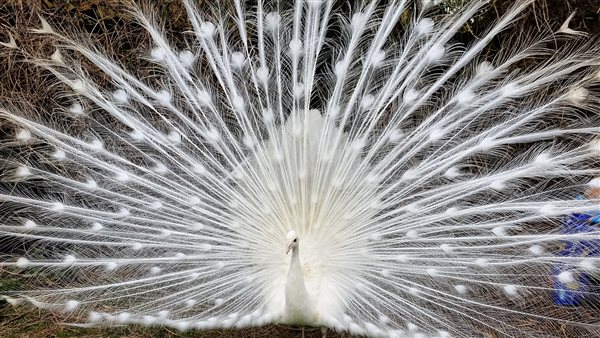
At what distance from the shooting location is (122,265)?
12.3ft

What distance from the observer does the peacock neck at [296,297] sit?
11.4 feet

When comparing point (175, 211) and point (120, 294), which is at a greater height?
point (175, 211)

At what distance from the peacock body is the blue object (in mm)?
65

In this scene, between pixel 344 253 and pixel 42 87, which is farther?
pixel 42 87

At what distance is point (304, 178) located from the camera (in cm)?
376

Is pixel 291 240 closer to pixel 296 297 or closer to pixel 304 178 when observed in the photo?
pixel 296 297

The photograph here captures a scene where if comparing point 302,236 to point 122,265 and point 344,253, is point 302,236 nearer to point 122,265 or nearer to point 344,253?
point 344,253

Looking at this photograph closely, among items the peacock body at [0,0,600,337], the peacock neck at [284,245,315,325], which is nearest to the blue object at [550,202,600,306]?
the peacock body at [0,0,600,337]

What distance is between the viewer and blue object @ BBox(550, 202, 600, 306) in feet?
11.0

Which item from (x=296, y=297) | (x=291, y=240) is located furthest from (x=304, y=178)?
(x=296, y=297)

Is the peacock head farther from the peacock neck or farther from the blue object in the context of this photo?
the blue object

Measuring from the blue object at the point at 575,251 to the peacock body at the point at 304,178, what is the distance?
0.21 feet

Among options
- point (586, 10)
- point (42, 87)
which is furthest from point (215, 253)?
point (586, 10)

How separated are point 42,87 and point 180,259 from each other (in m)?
1.48
